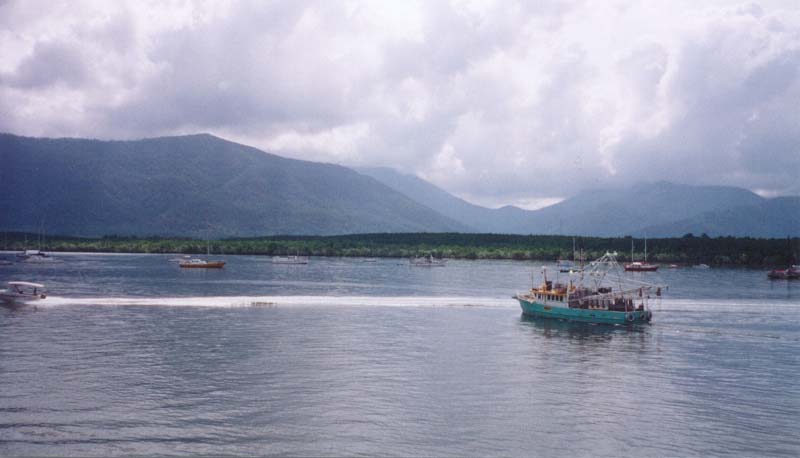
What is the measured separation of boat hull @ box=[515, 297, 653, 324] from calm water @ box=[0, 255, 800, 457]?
51.5 inches

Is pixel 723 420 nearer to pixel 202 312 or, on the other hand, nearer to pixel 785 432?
pixel 785 432

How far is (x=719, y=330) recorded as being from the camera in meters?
71.9

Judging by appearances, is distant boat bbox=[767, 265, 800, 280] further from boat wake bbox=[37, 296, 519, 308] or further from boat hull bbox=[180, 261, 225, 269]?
boat hull bbox=[180, 261, 225, 269]

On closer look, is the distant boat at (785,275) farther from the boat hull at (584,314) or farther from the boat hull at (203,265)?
the boat hull at (203,265)

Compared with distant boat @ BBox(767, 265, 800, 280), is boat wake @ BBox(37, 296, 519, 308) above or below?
below

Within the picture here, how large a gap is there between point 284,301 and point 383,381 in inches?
1785

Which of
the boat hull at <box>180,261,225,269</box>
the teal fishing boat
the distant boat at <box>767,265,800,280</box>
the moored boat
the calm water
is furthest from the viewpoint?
the moored boat

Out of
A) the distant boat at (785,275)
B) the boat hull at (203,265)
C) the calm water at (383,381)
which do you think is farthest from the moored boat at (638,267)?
the boat hull at (203,265)

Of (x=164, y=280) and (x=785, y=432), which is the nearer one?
(x=785, y=432)

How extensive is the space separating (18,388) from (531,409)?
28.6 meters

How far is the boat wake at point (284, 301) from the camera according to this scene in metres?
83.9

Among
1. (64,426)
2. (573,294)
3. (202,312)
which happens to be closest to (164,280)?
(202,312)

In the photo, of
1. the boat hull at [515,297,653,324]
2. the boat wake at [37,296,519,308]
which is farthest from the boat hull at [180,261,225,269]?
the boat hull at [515,297,653,324]

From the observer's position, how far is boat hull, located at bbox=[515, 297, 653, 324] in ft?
246
